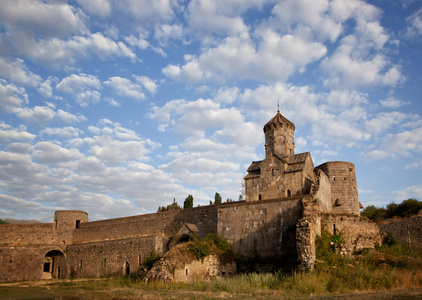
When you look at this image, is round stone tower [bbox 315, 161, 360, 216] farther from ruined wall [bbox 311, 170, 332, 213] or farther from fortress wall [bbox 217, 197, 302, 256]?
fortress wall [bbox 217, 197, 302, 256]

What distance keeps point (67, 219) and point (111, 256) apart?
1036 centimetres

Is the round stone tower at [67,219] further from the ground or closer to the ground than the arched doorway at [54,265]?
further from the ground

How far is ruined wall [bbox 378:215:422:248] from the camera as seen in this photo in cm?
2448

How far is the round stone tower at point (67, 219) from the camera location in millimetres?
38469

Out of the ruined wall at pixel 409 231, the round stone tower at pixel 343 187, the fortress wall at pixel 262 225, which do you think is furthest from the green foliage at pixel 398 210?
the fortress wall at pixel 262 225

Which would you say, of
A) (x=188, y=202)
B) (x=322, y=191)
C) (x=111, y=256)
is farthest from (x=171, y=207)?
(x=322, y=191)

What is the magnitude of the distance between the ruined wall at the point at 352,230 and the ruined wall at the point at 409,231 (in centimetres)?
283

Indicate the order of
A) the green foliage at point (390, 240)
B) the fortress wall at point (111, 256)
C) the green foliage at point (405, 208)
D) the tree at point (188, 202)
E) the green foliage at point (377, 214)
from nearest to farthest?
the green foliage at point (390, 240), the fortress wall at point (111, 256), the green foliage at point (405, 208), the green foliage at point (377, 214), the tree at point (188, 202)

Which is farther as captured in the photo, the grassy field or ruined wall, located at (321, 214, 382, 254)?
ruined wall, located at (321, 214, 382, 254)

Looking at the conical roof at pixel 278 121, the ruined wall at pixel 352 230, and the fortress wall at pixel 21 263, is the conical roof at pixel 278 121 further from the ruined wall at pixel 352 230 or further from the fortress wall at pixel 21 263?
the fortress wall at pixel 21 263

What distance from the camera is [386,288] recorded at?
51.2ft

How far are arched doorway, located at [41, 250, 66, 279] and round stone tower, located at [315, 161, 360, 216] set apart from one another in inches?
1010

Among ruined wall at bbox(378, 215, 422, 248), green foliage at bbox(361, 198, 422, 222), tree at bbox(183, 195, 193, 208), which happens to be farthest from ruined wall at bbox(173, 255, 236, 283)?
green foliage at bbox(361, 198, 422, 222)

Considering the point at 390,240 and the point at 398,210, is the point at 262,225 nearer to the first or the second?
the point at 390,240
